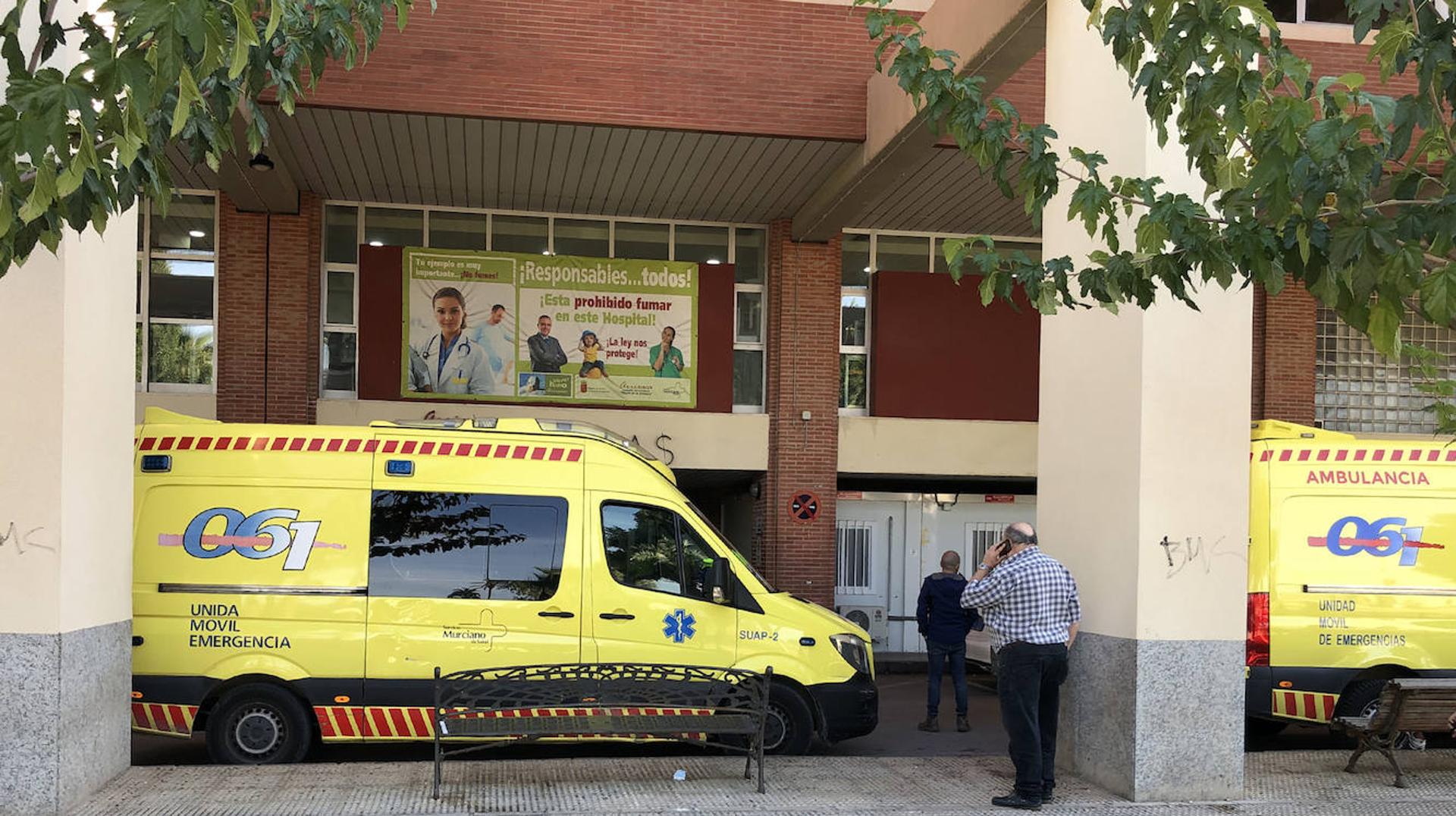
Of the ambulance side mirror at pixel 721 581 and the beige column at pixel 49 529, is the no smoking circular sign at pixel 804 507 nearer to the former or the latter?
the ambulance side mirror at pixel 721 581

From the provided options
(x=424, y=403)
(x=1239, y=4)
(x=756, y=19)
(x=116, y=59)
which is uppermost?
(x=756, y=19)

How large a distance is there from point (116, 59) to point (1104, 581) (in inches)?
249

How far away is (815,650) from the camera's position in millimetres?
9711

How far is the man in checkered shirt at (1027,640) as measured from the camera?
763 cm

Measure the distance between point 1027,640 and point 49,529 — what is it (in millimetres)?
5468

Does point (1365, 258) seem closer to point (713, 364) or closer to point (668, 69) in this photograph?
point (668, 69)

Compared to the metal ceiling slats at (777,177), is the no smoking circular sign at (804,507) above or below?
below

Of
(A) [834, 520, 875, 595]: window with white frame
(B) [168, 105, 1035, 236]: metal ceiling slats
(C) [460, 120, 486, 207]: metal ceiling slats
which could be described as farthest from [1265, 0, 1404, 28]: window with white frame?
(C) [460, 120, 486, 207]: metal ceiling slats

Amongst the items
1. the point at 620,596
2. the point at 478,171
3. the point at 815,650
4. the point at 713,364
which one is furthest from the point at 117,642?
the point at 713,364

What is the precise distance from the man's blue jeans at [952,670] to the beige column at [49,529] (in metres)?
7.08

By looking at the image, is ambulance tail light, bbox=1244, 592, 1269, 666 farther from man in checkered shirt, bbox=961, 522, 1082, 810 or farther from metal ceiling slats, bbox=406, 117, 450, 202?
metal ceiling slats, bbox=406, 117, 450, 202

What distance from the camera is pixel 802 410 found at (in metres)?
17.0

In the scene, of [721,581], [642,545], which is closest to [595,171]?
Result: [642,545]

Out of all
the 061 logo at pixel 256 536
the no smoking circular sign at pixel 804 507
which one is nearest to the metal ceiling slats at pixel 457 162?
the 061 logo at pixel 256 536
